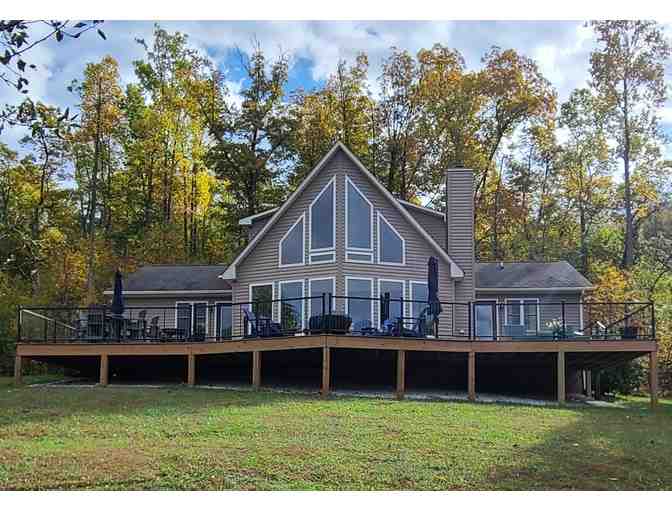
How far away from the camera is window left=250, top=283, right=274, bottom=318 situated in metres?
20.9

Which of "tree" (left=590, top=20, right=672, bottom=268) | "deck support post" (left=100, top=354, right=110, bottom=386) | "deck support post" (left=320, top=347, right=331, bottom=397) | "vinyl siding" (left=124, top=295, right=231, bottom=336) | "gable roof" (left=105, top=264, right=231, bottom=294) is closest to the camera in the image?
"deck support post" (left=320, top=347, right=331, bottom=397)

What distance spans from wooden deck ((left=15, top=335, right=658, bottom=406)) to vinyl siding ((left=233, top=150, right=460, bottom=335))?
2850 mm

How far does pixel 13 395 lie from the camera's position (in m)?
16.5

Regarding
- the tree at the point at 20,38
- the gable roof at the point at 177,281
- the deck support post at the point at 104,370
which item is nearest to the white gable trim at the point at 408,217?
the gable roof at the point at 177,281

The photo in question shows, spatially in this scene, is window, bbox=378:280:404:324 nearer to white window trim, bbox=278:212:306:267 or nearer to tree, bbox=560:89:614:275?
white window trim, bbox=278:212:306:267

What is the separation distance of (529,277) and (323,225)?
22.1 feet

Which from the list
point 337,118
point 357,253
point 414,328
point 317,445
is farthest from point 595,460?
point 337,118

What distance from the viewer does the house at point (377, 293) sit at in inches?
698

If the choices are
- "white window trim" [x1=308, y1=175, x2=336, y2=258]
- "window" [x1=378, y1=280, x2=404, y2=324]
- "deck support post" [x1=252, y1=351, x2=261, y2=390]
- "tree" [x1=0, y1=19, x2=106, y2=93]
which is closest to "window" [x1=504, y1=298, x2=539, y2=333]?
"window" [x1=378, y1=280, x2=404, y2=324]

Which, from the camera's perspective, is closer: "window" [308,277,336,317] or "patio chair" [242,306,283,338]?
"patio chair" [242,306,283,338]

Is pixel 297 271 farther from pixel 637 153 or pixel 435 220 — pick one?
pixel 637 153

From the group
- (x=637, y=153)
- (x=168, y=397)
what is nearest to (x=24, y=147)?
(x=168, y=397)

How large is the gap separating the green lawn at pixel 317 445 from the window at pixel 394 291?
4.66 meters
